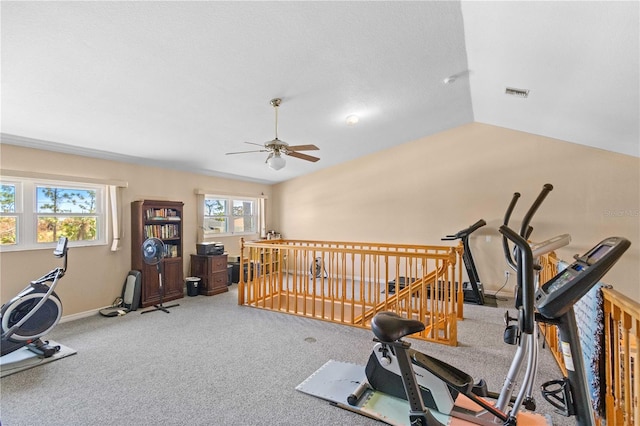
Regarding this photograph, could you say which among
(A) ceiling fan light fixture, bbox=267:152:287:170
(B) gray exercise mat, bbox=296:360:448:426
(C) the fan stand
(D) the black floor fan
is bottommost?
(B) gray exercise mat, bbox=296:360:448:426

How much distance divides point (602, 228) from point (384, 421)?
16.6ft

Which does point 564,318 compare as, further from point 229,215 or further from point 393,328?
point 229,215

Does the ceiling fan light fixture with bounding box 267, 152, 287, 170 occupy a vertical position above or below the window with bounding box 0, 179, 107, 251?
above

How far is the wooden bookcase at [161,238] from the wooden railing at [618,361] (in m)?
5.27

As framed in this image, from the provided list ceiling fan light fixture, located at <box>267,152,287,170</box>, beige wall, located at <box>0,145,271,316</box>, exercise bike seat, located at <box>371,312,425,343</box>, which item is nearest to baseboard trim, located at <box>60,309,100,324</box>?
beige wall, located at <box>0,145,271,316</box>

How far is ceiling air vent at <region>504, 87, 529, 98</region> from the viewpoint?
3718 millimetres

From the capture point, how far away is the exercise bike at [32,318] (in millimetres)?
2945

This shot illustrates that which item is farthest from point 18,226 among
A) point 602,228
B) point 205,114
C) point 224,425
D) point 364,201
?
point 602,228

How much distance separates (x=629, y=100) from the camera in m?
3.05

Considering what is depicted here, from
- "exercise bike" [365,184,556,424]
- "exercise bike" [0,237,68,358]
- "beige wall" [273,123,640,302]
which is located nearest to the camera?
"exercise bike" [365,184,556,424]

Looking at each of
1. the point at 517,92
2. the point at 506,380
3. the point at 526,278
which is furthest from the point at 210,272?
the point at 517,92

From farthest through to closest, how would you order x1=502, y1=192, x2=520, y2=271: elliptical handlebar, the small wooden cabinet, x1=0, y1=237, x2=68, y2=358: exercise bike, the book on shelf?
the small wooden cabinet < the book on shelf < x1=0, y1=237, x2=68, y2=358: exercise bike < x1=502, y1=192, x2=520, y2=271: elliptical handlebar

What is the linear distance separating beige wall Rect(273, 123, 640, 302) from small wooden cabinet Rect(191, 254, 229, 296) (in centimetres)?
236

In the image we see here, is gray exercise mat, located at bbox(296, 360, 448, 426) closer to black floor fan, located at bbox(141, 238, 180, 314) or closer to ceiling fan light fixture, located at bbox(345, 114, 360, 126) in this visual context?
black floor fan, located at bbox(141, 238, 180, 314)
